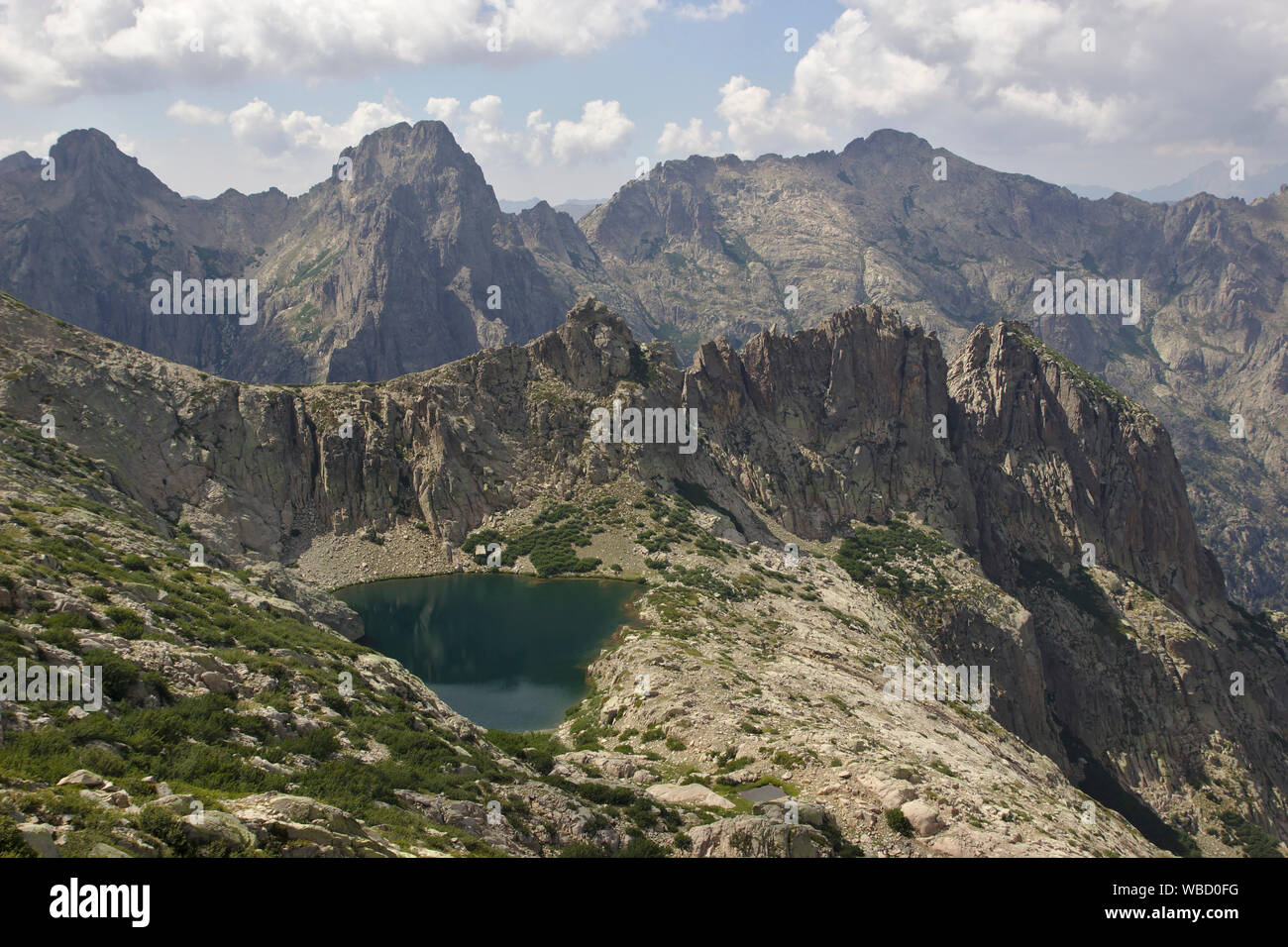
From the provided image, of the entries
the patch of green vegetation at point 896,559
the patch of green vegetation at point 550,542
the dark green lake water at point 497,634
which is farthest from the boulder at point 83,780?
the patch of green vegetation at point 896,559

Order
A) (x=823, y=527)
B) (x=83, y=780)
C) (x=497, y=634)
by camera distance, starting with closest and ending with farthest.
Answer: (x=83, y=780) < (x=497, y=634) < (x=823, y=527)

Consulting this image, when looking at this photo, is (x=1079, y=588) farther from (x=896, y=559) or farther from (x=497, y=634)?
(x=497, y=634)

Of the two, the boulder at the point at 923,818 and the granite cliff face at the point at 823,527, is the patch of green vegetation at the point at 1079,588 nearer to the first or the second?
the granite cliff face at the point at 823,527

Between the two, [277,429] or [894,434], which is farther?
[894,434]

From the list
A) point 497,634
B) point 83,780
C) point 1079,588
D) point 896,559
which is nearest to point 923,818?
point 83,780
